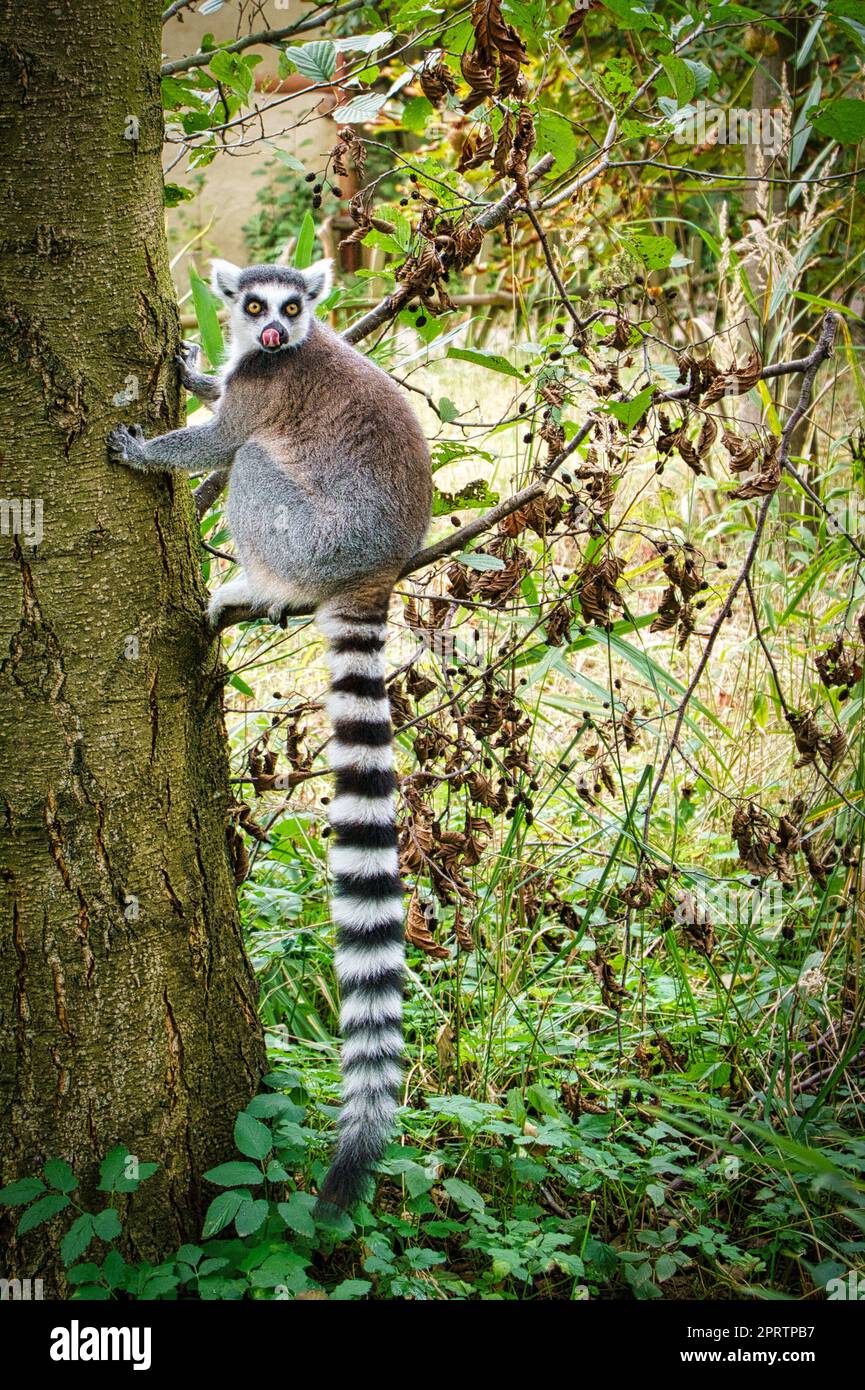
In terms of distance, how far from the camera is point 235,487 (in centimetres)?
327

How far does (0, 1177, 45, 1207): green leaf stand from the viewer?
2.26 m

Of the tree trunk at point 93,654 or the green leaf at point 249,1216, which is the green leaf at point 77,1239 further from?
the green leaf at point 249,1216

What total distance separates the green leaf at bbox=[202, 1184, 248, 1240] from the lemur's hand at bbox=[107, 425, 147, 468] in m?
1.59

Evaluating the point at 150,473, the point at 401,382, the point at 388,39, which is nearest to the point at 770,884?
the point at 401,382

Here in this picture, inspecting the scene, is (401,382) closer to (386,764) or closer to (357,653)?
(357,653)

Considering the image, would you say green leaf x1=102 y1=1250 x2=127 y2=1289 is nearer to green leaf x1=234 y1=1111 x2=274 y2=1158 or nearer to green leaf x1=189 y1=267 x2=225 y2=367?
green leaf x1=234 y1=1111 x2=274 y2=1158

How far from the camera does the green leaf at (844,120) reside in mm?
2328

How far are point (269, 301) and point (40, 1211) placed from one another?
8.40 ft

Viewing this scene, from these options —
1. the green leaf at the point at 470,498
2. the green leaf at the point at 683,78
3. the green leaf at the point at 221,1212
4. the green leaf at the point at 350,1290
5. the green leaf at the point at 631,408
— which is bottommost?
the green leaf at the point at 350,1290

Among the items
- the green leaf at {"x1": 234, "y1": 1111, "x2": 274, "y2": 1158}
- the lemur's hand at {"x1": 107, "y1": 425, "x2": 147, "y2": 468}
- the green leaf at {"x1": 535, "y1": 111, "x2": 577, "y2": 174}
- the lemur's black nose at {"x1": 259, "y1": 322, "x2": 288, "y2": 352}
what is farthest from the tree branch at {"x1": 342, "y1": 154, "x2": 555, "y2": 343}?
the green leaf at {"x1": 234, "y1": 1111, "x2": 274, "y2": 1158}

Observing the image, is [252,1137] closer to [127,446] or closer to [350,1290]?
[350,1290]

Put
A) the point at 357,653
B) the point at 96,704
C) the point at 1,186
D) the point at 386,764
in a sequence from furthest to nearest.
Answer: the point at 357,653, the point at 386,764, the point at 96,704, the point at 1,186

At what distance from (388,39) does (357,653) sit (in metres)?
1.43

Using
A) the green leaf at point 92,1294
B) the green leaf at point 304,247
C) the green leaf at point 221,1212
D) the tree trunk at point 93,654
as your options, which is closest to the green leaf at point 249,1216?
the green leaf at point 221,1212
